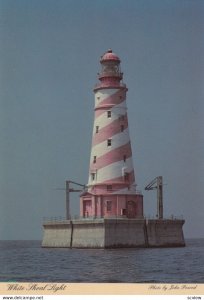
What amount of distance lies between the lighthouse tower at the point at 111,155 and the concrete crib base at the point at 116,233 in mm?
749

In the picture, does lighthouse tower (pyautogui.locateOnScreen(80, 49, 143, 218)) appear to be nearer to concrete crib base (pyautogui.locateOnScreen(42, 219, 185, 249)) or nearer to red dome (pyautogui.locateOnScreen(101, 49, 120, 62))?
red dome (pyautogui.locateOnScreen(101, 49, 120, 62))

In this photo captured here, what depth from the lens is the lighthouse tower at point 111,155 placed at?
64.0ft

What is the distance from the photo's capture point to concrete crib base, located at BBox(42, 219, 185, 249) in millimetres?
18312

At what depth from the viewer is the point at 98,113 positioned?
19.9 metres

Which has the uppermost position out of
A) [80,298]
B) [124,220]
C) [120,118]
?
[120,118]

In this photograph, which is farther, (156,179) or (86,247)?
(156,179)

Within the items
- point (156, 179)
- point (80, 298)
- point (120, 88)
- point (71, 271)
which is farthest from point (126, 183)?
point (80, 298)

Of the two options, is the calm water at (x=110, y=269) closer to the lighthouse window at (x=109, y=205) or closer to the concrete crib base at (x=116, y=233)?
the concrete crib base at (x=116, y=233)

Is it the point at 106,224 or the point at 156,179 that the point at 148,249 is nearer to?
the point at 106,224

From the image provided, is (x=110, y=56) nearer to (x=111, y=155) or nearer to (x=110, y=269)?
(x=111, y=155)

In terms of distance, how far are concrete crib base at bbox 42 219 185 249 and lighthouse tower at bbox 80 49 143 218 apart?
2.46 feet

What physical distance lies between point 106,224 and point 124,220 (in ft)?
1.85

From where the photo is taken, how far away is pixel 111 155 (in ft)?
63.8

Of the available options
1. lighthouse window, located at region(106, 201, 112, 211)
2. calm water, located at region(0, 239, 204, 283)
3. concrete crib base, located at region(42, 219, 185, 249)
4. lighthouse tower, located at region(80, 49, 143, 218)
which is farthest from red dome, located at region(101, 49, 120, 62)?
calm water, located at region(0, 239, 204, 283)
